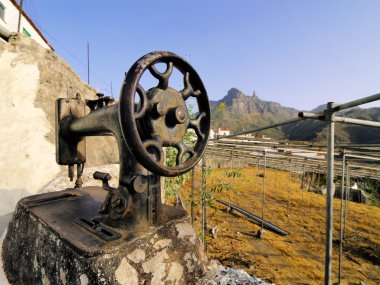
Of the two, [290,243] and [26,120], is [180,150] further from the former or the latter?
[290,243]

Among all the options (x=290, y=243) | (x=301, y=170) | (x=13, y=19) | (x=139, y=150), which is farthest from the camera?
(x=301, y=170)

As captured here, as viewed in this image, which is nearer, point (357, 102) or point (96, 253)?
point (96, 253)

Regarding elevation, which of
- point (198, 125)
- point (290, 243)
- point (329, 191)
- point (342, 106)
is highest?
point (342, 106)

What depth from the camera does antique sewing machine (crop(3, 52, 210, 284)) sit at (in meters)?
1.04

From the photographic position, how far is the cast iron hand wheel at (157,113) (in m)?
0.98

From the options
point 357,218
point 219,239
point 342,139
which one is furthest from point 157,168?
point 342,139

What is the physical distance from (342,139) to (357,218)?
53.6 m

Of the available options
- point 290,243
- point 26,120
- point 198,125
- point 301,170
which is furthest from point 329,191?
point 301,170

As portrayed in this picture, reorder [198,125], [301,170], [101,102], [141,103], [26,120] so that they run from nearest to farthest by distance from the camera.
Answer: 1. [141,103]
2. [198,125]
3. [101,102]
4. [26,120]
5. [301,170]

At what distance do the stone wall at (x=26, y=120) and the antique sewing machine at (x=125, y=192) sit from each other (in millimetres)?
1697

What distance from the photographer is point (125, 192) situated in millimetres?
1266

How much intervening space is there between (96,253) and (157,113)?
71cm

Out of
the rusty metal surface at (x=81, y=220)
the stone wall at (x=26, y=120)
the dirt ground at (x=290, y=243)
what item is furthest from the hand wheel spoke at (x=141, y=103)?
the dirt ground at (x=290, y=243)

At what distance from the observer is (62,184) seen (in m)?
2.78
